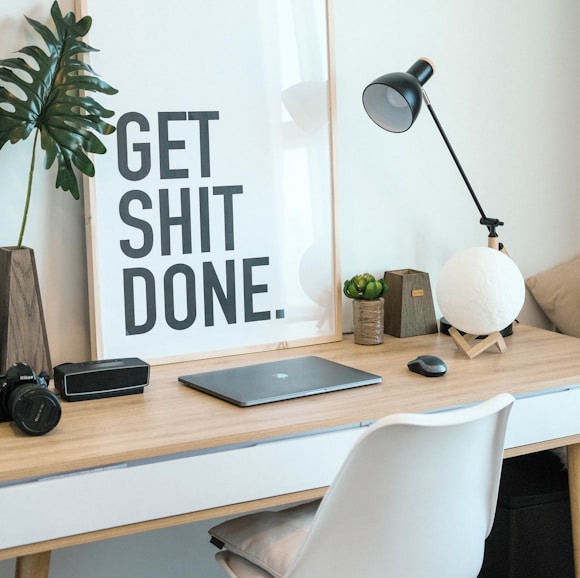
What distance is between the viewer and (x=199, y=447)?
4.81ft

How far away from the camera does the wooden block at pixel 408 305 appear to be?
86.0 inches

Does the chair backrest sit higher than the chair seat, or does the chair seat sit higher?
the chair backrest

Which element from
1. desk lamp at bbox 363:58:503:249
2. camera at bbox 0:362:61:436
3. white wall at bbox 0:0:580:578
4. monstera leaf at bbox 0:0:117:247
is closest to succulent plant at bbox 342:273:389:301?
white wall at bbox 0:0:580:578

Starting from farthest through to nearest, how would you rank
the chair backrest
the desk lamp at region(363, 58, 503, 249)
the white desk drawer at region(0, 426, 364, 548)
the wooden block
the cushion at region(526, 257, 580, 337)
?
the cushion at region(526, 257, 580, 337), the wooden block, the desk lamp at region(363, 58, 503, 249), the white desk drawer at region(0, 426, 364, 548), the chair backrest

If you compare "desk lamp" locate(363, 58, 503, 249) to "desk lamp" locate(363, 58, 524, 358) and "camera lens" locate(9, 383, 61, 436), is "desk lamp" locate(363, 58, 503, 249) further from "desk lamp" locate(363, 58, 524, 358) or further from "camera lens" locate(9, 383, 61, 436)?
"camera lens" locate(9, 383, 61, 436)

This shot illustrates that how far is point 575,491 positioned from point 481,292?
1.56 ft

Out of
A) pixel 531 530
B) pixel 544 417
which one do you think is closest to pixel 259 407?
pixel 544 417

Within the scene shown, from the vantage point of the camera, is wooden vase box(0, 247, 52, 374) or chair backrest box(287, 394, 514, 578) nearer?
chair backrest box(287, 394, 514, 578)

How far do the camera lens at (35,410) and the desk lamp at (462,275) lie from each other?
0.95m

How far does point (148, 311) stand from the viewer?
1.92 m

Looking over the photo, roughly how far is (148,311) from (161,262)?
0.11 meters

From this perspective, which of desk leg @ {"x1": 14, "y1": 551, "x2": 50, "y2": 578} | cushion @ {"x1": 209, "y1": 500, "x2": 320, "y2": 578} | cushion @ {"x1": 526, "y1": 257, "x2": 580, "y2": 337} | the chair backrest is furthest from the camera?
cushion @ {"x1": 526, "y1": 257, "x2": 580, "y2": 337}

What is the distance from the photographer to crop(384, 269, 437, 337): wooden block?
2186mm

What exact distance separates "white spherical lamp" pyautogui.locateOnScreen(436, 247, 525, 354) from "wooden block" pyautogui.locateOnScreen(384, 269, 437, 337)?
0.53 ft
